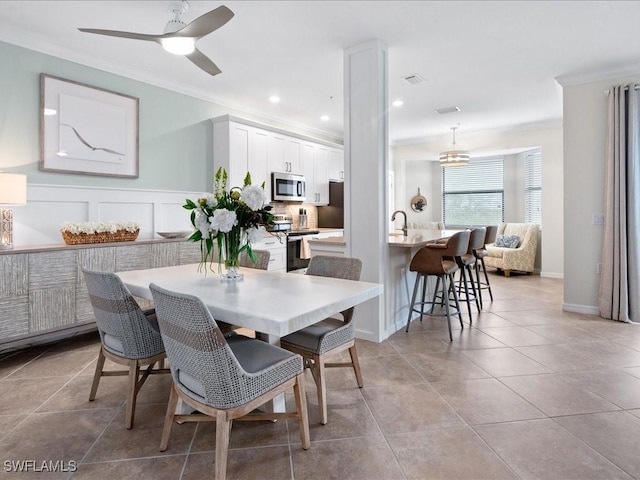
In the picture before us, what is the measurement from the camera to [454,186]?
26.9 ft

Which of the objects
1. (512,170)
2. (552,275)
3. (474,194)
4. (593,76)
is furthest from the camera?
(474,194)

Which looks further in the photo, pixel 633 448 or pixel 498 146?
pixel 498 146

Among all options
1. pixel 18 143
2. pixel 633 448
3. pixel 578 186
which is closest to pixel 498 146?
pixel 578 186

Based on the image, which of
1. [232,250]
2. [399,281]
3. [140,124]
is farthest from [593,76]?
[140,124]

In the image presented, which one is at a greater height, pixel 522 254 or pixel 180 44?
pixel 180 44

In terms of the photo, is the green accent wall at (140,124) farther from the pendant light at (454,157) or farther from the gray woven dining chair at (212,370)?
the pendant light at (454,157)

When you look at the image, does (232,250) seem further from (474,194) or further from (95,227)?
(474,194)

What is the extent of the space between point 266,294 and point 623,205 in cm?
394

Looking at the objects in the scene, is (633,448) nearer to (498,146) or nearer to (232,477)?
(232,477)

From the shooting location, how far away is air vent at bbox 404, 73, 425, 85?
4207 mm

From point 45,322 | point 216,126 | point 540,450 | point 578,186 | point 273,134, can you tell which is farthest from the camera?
point 273,134

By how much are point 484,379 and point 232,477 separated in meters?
1.80

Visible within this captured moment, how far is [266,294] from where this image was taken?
1.86 metres

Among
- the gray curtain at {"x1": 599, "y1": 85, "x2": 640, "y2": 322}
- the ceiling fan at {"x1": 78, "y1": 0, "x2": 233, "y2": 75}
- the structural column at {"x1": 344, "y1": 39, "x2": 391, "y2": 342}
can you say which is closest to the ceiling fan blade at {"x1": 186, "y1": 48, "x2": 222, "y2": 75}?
the ceiling fan at {"x1": 78, "y1": 0, "x2": 233, "y2": 75}
